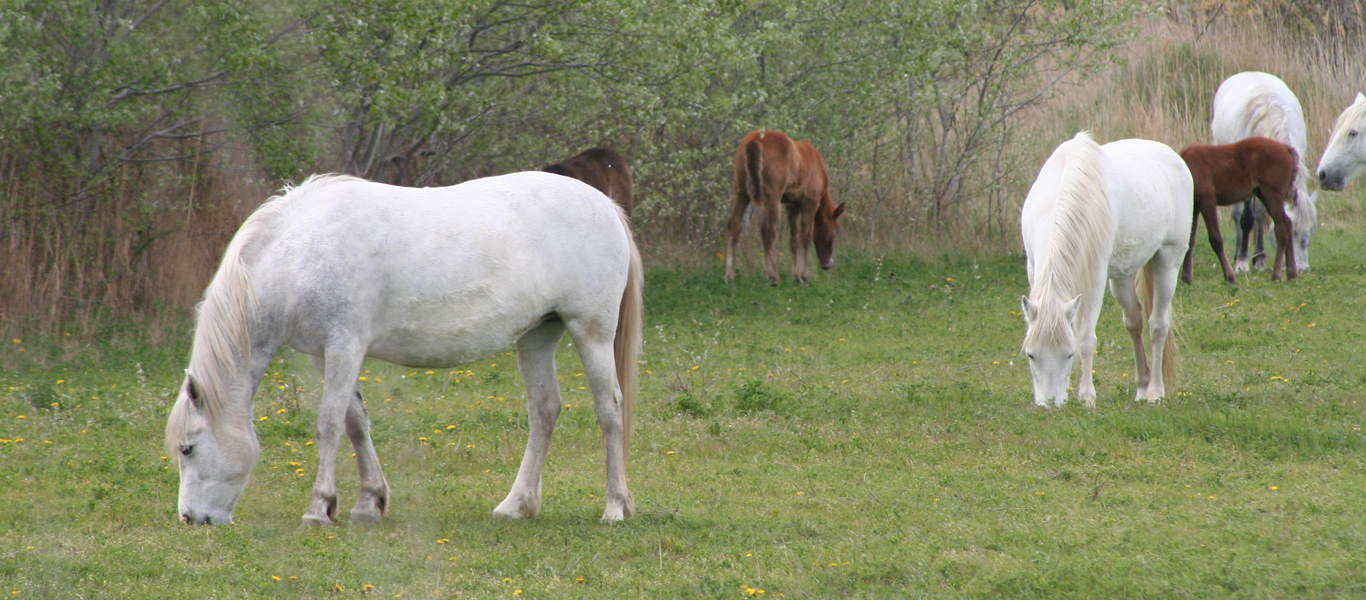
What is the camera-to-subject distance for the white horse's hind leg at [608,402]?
526cm

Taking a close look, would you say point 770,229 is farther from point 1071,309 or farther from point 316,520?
point 316,520

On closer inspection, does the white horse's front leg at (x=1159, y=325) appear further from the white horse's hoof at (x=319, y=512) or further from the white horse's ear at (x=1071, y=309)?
the white horse's hoof at (x=319, y=512)

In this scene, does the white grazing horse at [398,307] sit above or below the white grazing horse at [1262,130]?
above

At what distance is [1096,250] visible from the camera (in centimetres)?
724

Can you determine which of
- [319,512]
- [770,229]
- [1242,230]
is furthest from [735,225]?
[319,512]

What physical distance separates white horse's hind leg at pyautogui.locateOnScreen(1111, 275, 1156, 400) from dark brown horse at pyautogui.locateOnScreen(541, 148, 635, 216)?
5.03 meters

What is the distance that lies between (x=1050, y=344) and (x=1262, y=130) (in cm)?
848

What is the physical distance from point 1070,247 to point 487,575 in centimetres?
427

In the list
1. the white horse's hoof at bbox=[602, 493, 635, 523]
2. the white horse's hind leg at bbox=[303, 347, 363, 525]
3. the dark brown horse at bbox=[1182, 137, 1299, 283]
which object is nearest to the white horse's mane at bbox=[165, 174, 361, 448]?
the white horse's hind leg at bbox=[303, 347, 363, 525]

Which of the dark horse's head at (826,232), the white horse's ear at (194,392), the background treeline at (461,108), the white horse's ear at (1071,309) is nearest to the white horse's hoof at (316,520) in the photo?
the white horse's ear at (194,392)

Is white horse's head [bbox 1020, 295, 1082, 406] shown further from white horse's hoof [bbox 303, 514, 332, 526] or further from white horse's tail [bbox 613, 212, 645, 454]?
white horse's hoof [bbox 303, 514, 332, 526]

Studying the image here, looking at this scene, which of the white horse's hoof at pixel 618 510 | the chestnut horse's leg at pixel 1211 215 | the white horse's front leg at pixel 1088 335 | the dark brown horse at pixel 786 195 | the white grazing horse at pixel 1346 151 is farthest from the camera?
the dark brown horse at pixel 786 195

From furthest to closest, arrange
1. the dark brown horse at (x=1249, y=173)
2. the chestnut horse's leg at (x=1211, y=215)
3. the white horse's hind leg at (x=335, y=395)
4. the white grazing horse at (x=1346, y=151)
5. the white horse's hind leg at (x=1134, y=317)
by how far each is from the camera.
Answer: the dark brown horse at (x=1249, y=173) < the chestnut horse's leg at (x=1211, y=215) < the white grazing horse at (x=1346, y=151) < the white horse's hind leg at (x=1134, y=317) < the white horse's hind leg at (x=335, y=395)

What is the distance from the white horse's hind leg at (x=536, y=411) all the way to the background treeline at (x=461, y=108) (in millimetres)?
5379
